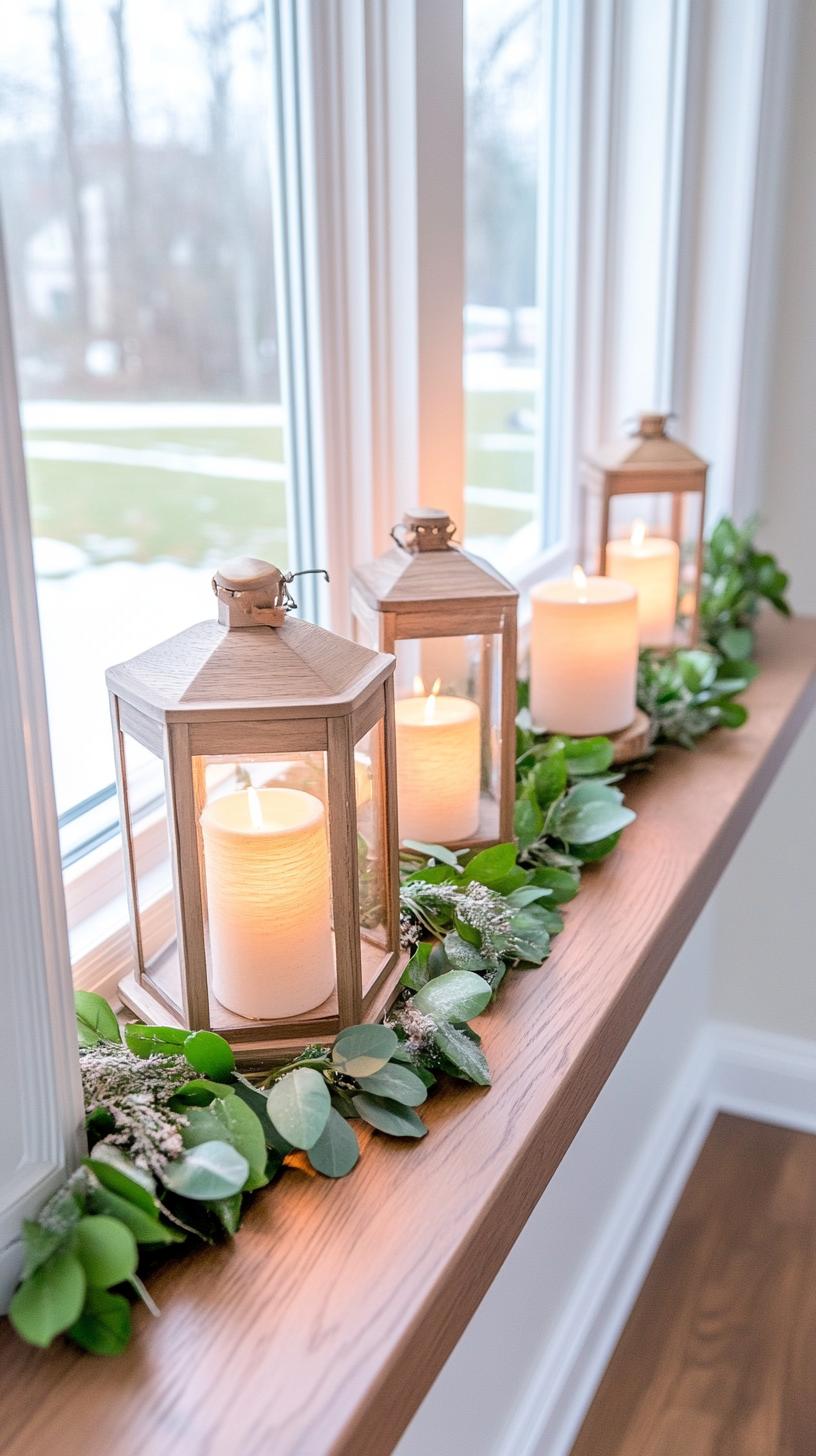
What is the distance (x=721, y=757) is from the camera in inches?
54.2

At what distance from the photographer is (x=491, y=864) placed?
3.16 feet

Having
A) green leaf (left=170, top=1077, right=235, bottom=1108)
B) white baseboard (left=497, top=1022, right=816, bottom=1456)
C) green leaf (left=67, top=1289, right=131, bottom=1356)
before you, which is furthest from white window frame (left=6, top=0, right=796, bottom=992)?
white baseboard (left=497, top=1022, right=816, bottom=1456)

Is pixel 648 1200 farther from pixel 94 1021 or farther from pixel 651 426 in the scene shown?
Result: pixel 94 1021

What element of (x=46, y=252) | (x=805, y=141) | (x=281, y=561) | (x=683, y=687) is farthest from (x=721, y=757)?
(x=805, y=141)

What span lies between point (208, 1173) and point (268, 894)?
163 mm

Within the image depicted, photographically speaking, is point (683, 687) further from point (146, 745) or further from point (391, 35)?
point (146, 745)

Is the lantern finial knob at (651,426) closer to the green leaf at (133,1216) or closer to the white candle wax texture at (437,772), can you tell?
the white candle wax texture at (437,772)

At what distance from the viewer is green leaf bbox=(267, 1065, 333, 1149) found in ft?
2.28

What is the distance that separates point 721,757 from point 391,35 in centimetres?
76

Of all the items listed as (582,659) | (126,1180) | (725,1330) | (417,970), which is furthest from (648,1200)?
(126,1180)

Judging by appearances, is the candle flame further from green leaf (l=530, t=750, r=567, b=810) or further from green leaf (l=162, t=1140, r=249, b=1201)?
green leaf (l=530, t=750, r=567, b=810)

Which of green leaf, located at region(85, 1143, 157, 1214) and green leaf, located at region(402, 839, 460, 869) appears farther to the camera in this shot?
green leaf, located at region(402, 839, 460, 869)

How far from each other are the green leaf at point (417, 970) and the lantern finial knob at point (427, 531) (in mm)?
301

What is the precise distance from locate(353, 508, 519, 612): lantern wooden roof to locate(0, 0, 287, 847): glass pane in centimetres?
19
